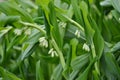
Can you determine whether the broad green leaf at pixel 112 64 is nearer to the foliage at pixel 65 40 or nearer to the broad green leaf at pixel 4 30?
the foliage at pixel 65 40

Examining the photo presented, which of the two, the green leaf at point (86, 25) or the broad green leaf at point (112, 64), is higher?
the green leaf at point (86, 25)

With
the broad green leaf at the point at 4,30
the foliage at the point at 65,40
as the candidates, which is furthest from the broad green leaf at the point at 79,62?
the broad green leaf at the point at 4,30

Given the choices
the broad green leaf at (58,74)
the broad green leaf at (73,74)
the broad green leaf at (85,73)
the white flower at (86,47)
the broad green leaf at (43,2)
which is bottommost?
the broad green leaf at (58,74)

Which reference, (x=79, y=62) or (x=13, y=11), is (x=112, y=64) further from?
(x=13, y=11)

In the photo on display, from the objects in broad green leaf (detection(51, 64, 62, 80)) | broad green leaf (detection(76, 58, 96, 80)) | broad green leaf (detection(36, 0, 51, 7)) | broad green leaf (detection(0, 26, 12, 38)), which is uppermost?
broad green leaf (detection(36, 0, 51, 7))

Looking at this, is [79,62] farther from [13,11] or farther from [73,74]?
[13,11]

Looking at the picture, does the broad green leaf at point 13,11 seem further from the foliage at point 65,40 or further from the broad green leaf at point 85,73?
the broad green leaf at point 85,73

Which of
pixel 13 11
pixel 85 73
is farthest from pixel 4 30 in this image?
pixel 85 73

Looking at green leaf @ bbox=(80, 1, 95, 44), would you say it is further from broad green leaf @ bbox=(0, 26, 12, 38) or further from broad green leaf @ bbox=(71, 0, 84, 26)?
broad green leaf @ bbox=(0, 26, 12, 38)

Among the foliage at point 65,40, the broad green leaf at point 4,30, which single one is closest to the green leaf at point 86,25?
the foliage at point 65,40

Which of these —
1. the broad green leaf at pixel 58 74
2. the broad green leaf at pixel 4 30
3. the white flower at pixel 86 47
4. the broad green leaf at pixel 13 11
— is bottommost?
the broad green leaf at pixel 58 74

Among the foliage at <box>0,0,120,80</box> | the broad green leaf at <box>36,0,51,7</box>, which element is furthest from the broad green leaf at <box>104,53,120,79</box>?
the broad green leaf at <box>36,0,51,7</box>
